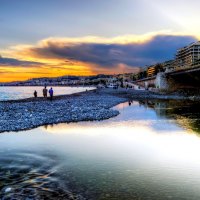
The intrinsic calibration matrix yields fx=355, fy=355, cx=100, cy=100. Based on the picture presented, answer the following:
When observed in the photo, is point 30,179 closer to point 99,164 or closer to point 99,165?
point 99,165

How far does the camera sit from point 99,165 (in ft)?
49.0

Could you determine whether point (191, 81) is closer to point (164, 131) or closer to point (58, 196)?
point (164, 131)

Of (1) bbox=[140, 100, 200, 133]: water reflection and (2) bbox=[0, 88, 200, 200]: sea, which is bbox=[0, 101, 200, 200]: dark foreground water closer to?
(2) bbox=[0, 88, 200, 200]: sea

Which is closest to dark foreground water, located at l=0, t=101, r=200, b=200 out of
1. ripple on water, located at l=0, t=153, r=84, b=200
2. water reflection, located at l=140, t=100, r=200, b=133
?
ripple on water, located at l=0, t=153, r=84, b=200

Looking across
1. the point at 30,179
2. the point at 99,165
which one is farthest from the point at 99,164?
the point at 30,179

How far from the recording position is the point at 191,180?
506 inches

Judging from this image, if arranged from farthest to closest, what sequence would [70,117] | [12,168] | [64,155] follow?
[70,117]
[64,155]
[12,168]

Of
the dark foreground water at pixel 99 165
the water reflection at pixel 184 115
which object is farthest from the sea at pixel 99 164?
the water reflection at pixel 184 115

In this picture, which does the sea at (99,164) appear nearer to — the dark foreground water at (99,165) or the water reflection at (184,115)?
the dark foreground water at (99,165)

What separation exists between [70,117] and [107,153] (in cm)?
1558

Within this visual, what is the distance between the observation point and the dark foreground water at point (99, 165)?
1150 centimetres

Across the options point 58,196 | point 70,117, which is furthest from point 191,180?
point 70,117

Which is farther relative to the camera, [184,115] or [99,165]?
[184,115]

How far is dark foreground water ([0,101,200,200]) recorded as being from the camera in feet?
37.7
